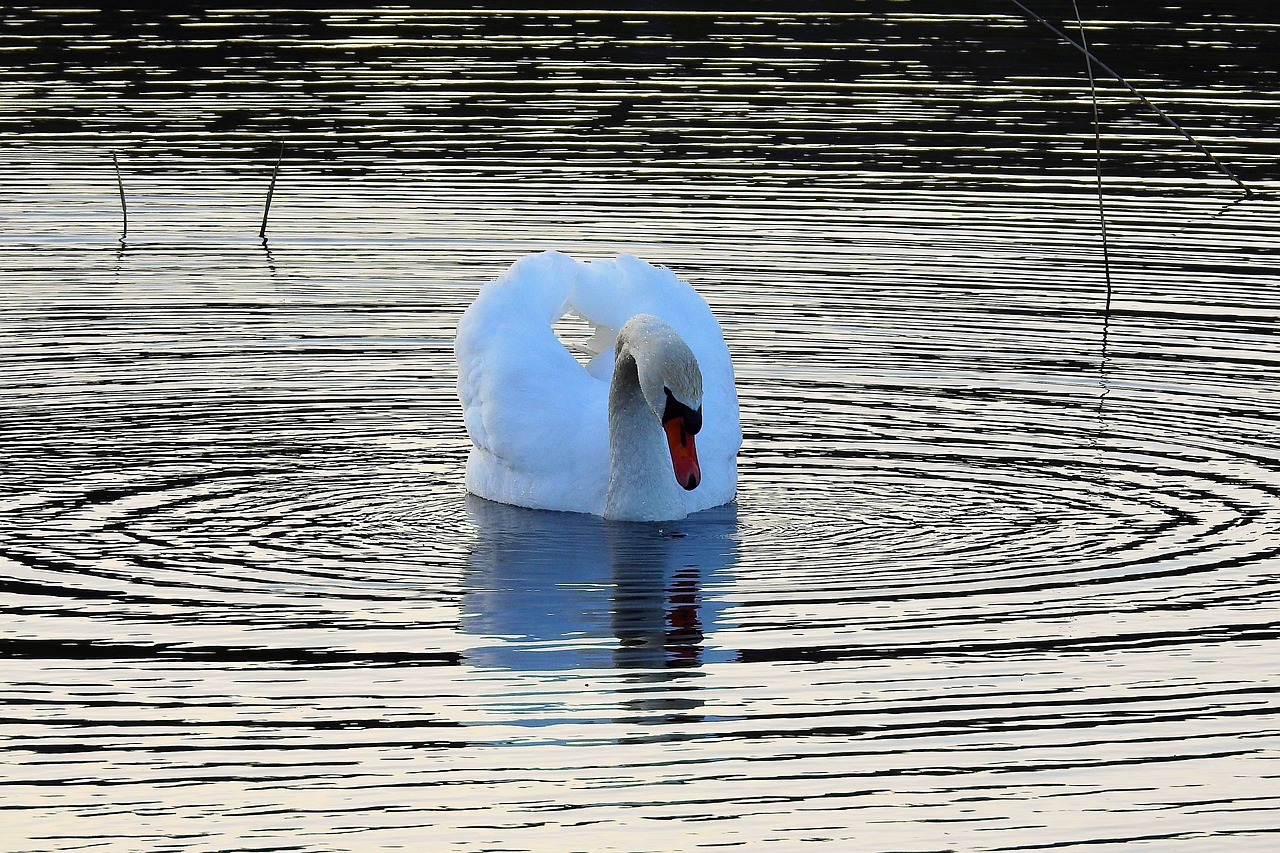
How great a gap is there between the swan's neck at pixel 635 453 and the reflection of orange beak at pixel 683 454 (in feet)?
1.66

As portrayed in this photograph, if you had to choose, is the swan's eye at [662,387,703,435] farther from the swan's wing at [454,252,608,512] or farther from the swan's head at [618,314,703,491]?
the swan's wing at [454,252,608,512]

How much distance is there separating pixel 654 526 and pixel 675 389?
3.34 ft

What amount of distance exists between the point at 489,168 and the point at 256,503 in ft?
35.6

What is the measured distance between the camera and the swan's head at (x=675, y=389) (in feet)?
39.4

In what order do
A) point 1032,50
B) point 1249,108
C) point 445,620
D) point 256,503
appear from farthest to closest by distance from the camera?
point 1032,50, point 1249,108, point 256,503, point 445,620

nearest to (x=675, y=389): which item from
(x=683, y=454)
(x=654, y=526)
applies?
(x=683, y=454)

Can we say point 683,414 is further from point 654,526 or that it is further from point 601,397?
point 601,397

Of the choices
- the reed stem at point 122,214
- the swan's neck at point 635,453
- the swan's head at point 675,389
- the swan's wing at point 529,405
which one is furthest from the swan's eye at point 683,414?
the reed stem at point 122,214

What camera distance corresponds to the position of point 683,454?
39.4 feet

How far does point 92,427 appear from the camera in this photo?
1423cm

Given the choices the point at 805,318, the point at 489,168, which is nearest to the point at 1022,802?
the point at 805,318

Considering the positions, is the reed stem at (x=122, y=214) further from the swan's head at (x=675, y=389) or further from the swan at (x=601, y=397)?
the swan's head at (x=675, y=389)

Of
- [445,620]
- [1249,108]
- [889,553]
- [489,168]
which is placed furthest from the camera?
[1249,108]

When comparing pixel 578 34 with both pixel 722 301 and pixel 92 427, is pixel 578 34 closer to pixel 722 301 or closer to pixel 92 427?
pixel 722 301
